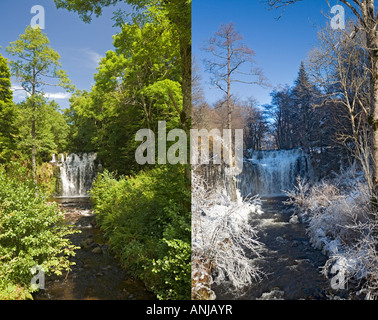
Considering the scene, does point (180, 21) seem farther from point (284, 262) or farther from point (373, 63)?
point (284, 262)

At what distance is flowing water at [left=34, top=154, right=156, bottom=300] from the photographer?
104 inches

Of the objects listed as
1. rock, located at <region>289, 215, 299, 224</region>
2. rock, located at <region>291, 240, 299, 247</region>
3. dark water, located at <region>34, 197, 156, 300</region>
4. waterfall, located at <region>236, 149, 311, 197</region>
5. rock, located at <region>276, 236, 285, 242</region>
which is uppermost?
waterfall, located at <region>236, 149, 311, 197</region>

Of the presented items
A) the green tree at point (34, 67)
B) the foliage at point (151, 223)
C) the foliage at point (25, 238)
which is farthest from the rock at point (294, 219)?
the green tree at point (34, 67)

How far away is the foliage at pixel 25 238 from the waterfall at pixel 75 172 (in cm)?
23

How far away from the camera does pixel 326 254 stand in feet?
7.72

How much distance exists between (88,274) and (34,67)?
6.91ft

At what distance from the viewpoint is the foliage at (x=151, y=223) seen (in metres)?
2.64

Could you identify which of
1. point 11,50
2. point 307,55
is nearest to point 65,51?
point 11,50

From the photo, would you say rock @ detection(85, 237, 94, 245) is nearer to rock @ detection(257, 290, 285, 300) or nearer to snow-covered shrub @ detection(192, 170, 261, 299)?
snow-covered shrub @ detection(192, 170, 261, 299)

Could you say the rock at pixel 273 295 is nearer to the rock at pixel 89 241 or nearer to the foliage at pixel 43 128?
the rock at pixel 89 241

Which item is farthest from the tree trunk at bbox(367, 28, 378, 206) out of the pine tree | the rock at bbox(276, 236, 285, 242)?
the rock at bbox(276, 236, 285, 242)

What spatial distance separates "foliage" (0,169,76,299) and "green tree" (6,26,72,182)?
228 mm

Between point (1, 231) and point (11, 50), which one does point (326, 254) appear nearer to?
point (1, 231)
